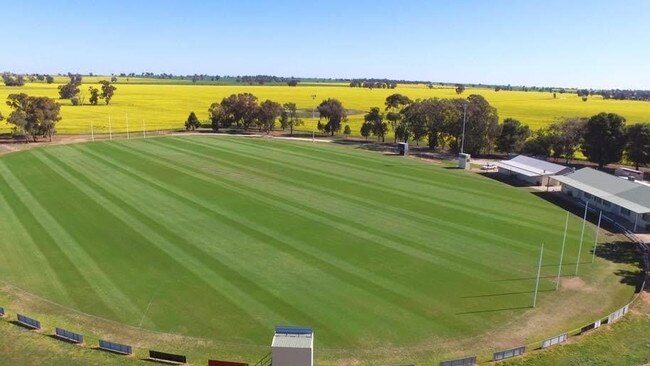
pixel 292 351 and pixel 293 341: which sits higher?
pixel 293 341

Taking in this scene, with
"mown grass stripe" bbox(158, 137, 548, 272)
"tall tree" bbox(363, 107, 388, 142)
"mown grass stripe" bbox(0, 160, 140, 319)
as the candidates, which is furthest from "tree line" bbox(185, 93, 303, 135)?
"mown grass stripe" bbox(0, 160, 140, 319)

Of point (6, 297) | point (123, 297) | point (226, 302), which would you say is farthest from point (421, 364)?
point (6, 297)

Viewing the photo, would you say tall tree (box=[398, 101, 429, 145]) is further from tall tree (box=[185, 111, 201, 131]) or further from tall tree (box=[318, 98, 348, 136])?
tall tree (box=[185, 111, 201, 131])

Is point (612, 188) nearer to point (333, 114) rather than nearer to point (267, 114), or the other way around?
point (333, 114)

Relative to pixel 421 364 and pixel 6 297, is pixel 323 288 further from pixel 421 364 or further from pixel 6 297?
pixel 6 297

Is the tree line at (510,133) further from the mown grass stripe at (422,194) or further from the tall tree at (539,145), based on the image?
the mown grass stripe at (422,194)

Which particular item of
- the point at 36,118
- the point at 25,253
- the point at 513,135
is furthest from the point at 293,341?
the point at 36,118

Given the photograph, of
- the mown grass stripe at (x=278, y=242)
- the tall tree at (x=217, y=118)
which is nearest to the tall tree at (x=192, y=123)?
the tall tree at (x=217, y=118)
